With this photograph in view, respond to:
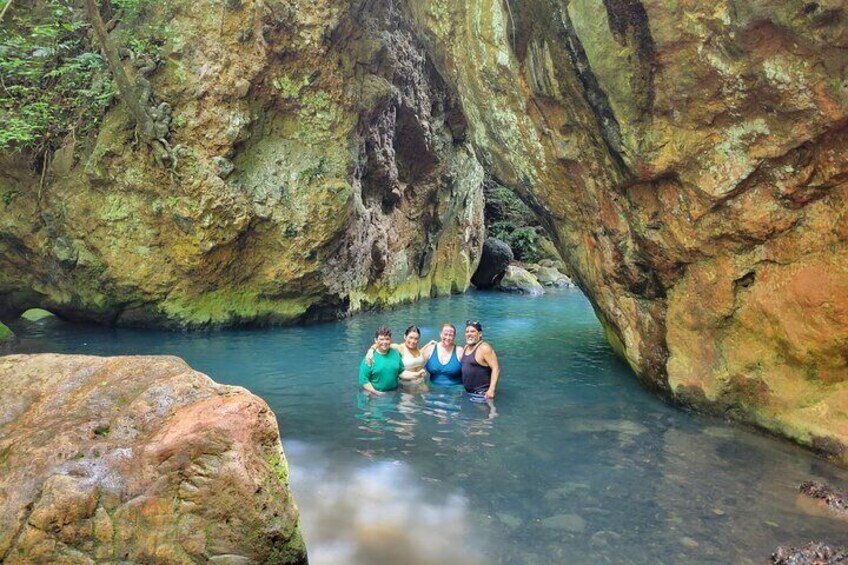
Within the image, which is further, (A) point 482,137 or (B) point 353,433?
(A) point 482,137

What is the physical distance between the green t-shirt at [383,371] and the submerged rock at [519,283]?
16.0 m

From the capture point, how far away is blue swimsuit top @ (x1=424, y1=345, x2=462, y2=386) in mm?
8648

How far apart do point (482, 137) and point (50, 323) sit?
11.4 m

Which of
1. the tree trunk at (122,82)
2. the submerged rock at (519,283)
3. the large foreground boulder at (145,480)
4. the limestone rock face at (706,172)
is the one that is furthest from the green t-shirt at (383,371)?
the submerged rock at (519,283)

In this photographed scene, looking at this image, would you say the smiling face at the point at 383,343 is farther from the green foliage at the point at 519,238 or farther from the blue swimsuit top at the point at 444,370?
the green foliage at the point at 519,238

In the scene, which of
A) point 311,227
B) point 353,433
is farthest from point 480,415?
point 311,227

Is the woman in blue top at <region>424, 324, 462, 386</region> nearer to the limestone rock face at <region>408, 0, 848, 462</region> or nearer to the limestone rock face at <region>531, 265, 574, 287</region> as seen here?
the limestone rock face at <region>408, 0, 848, 462</region>

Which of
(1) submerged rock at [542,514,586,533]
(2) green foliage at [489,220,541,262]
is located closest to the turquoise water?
(1) submerged rock at [542,514,586,533]

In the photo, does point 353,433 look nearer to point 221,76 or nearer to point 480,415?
point 480,415

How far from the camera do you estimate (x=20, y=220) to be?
43.6 feet

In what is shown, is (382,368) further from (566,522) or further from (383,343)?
(566,522)

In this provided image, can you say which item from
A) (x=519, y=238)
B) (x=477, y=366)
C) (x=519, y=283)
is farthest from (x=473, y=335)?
(x=519, y=238)

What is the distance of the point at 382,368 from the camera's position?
834 centimetres

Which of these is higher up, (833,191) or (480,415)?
(833,191)
